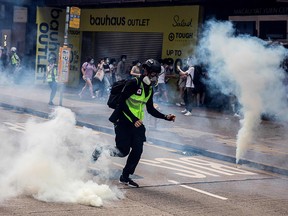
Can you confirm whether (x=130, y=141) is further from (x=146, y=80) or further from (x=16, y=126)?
(x=16, y=126)

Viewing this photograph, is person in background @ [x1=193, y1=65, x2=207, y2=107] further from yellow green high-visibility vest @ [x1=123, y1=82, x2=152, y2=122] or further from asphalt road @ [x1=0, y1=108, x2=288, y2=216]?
yellow green high-visibility vest @ [x1=123, y1=82, x2=152, y2=122]

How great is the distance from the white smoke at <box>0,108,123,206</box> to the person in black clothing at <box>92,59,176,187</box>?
0.54 metres

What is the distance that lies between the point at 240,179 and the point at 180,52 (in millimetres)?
11372

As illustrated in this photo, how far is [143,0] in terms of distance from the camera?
1914cm

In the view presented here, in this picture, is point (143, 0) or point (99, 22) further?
point (99, 22)

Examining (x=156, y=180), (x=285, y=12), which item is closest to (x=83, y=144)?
(x=156, y=180)

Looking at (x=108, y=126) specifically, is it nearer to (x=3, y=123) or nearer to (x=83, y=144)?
(x=3, y=123)

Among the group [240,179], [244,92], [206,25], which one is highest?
[206,25]

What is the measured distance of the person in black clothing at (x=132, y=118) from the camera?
23.1 ft

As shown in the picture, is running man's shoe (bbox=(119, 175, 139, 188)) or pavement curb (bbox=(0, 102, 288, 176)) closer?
running man's shoe (bbox=(119, 175, 139, 188))

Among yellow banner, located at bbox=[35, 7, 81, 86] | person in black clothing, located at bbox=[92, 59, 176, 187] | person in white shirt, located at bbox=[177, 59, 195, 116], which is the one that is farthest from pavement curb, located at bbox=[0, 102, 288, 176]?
yellow banner, located at bbox=[35, 7, 81, 86]

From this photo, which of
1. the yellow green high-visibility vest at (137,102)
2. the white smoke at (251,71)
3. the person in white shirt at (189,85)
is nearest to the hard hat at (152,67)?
the yellow green high-visibility vest at (137,102)

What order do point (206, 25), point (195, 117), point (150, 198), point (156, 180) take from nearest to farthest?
point (150, 198) < point (156, 180) < point (195, 117) < point (206, 25)

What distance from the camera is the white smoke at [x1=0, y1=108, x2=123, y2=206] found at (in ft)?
19.9
